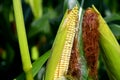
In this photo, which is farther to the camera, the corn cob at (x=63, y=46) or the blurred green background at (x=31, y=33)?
the blurred green background at (x=31, y=33)

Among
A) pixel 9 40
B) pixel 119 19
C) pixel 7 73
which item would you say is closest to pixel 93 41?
pixel 119 19

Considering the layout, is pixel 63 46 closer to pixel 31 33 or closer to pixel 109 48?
pixel 109 48

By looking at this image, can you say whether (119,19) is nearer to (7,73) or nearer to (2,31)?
(7,73)

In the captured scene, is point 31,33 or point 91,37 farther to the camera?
point 31,33

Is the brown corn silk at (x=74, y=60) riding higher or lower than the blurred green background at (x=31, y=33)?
higher

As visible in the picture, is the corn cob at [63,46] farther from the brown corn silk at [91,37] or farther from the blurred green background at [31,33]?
the blurred green background at [31,33]

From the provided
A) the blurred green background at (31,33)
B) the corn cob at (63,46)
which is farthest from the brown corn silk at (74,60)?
the blurred green background at (31,33)

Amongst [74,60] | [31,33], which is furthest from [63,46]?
[31,33]
